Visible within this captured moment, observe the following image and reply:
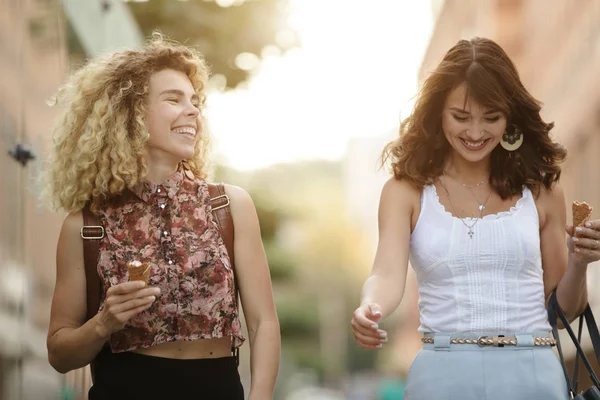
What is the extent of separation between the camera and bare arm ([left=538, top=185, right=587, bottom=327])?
13.4 ft

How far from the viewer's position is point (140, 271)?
387 centimetres

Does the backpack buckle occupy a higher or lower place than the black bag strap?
higher

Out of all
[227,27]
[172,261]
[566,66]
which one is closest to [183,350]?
[172,261]

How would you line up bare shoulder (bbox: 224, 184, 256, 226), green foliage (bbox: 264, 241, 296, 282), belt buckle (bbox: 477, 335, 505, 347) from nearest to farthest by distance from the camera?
belt buckle (bbox: 477, 335, 505, 347), bare shoulder (bbox: 224, 184, 256, 226), green foliage (bbox: 264, 241, 296, 282)

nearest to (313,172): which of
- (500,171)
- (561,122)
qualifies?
(561,122)

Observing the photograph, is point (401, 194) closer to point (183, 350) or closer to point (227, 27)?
point (183, 350)

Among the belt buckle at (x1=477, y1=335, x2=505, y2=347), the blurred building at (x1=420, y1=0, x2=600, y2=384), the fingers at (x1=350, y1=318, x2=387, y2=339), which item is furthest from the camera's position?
the blurred building at (x1=420, y1=0, x2=600, y2=384)

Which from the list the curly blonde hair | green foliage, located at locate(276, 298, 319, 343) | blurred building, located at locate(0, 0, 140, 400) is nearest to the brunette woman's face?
the curly blonde hair

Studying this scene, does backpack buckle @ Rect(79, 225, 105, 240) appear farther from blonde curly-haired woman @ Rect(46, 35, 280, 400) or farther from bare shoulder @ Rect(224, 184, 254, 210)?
bare shoulder @ Rect(224, 184, 254, 210)

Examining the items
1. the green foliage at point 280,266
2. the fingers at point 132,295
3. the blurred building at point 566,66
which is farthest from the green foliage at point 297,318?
the fingers at point 132,295

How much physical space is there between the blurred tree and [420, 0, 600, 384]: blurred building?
2737 millimetres

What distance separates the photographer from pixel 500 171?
4281 mm

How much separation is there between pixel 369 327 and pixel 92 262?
4.06ft

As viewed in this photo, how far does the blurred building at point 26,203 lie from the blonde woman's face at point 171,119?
5.69 feet
